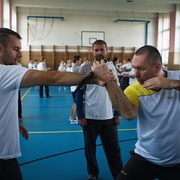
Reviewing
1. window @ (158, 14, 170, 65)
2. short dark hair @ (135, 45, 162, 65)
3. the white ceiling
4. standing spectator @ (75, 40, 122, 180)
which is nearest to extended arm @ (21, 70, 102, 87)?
short dark hair @ (135, 45, 162, 65)

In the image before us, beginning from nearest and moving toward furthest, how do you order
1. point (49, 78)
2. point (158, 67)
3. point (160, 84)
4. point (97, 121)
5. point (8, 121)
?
point (49, 78), point (160, 84), point (8, 121), point (158, 67), point (97, 121)

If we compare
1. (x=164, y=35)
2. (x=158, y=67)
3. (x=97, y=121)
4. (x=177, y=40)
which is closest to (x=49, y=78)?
(x=158, y=67)

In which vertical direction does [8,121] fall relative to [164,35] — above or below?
below

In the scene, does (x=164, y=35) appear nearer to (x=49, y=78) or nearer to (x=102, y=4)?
(x=102, y=4)

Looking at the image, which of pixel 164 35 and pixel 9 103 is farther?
pixel 164 35

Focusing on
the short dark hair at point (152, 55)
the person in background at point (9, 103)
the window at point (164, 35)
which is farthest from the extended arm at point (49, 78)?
the window at point (164, 35)

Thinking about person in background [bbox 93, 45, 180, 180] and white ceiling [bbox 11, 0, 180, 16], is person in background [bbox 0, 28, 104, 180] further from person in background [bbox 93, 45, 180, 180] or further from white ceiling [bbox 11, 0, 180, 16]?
white ceiling [bbox 11, 0, 180, 16]

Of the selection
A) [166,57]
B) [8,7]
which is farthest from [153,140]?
[166,57]

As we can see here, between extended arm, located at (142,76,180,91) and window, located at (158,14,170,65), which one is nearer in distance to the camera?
extended arm, located at (142,76,180,91)

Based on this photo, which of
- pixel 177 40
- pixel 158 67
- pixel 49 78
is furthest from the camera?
pixel 177 40

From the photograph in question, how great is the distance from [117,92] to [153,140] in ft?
1.88

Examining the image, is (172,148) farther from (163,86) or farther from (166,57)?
(166,57)

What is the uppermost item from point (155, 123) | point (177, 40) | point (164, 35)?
point (164, 35)

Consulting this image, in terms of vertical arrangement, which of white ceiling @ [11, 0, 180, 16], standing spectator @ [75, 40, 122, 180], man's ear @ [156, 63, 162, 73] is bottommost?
standing spectator @ [75, 40, 122, 180]
